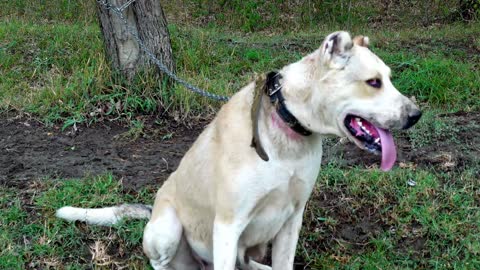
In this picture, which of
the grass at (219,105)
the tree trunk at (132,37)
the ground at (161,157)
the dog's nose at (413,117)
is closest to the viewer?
the dog's nose at (413,117)

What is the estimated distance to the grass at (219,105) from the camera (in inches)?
158

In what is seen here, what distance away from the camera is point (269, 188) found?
3.08 meters

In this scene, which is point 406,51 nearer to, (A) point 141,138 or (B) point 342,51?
(A) point 141,138

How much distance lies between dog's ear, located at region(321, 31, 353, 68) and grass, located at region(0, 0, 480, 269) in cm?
154

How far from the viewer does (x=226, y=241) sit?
126 inches

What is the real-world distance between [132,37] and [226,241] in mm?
3013

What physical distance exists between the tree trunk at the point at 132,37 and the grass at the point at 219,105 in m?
0.15

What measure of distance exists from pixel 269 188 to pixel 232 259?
1.40ft

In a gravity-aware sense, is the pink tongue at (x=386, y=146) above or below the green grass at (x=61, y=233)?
above

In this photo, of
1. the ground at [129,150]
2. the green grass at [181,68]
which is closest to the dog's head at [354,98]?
the ground at [129,150]

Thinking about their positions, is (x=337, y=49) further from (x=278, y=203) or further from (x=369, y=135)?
(x=278, y=203)

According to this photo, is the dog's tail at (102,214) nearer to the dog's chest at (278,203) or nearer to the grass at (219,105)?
the grass at (219,105)

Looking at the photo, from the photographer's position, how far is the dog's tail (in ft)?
13.4

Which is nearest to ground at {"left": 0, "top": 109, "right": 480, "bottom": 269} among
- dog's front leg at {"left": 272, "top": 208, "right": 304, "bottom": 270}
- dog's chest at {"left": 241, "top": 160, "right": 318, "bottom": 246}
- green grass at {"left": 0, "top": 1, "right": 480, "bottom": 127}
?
green grass at {"left": 0, "top": 1, "right": 480, "bottom": 127}
